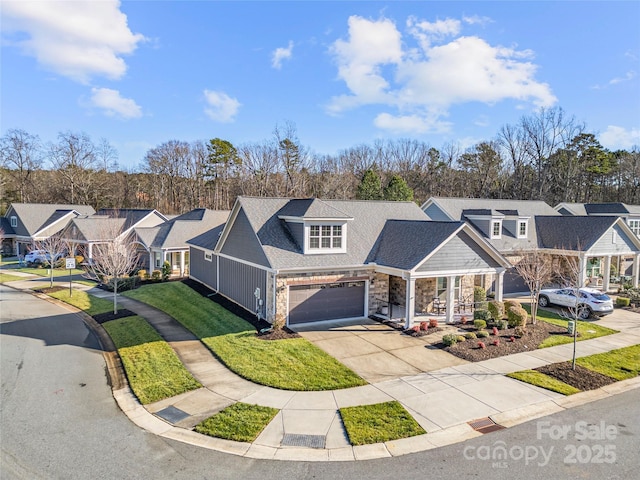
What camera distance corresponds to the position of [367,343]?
1642cm

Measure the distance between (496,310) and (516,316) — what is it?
0.93 meters

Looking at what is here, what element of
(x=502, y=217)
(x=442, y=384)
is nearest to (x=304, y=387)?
(x=442, y=384)

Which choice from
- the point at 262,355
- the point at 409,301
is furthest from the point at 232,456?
the point at 409,301

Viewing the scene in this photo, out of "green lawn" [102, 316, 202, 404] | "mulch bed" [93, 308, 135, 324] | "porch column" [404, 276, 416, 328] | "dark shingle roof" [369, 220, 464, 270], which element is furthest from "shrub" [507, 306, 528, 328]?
"mulch bed" [93, 308, 135, 324]

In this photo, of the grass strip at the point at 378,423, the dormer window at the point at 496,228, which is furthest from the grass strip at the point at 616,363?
the dormer window at the point at 496,228

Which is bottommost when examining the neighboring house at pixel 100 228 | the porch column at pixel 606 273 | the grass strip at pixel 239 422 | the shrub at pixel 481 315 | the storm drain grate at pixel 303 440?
the storm drain grate at pixel 303 440

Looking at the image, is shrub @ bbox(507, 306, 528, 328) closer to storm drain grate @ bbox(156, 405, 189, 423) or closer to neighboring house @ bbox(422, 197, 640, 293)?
neighboring house @ bbox(422, 197, 640, 293)

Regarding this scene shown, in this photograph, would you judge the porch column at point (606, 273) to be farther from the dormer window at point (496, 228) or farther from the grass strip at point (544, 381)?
the grass strip at point (544, 381)

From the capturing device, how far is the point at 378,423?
1020 cm

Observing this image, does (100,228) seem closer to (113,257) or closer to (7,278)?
(7,278)

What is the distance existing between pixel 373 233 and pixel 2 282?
30.0 m

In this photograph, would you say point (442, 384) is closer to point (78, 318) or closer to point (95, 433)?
point (95, 433)

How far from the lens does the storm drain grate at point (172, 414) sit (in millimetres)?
10516

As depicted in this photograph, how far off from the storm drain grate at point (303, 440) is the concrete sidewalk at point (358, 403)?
0.02 metres
